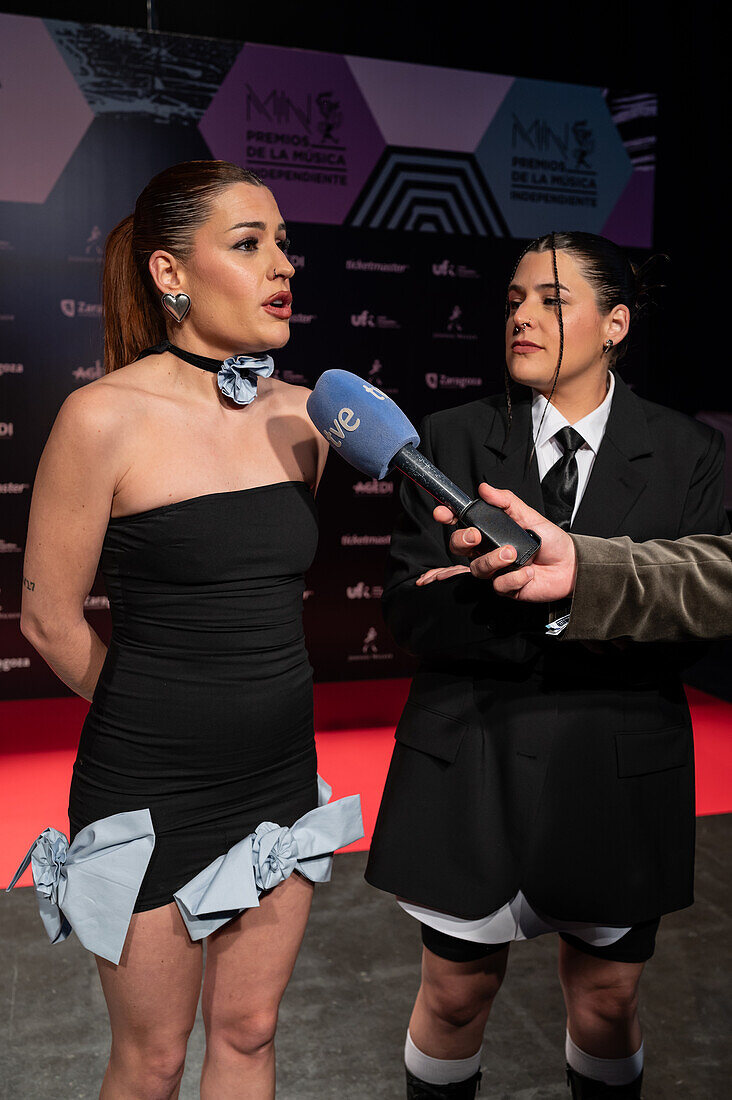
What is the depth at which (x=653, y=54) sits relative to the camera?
529cm

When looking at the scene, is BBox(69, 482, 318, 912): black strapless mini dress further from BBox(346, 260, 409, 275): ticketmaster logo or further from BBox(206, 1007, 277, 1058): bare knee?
BBox(346, 260, 409, 275): ticketmaster logo

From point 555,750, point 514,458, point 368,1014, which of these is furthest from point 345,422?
point 368,1014

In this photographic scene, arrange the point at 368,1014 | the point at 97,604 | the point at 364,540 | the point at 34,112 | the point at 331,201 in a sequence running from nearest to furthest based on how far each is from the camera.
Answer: the point at 368,1014 < the point at 34,112 < the point at 97,604 < the point at 331,201 < the point at 364,540

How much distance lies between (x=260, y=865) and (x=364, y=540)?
12.1 ft

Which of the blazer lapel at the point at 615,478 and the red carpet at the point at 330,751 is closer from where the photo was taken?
the blazer lapel at the point at 615,478

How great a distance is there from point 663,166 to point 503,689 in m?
4.74

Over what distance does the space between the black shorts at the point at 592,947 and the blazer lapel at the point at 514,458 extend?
0.69 metres

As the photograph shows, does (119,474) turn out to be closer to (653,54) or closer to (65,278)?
(65,278)

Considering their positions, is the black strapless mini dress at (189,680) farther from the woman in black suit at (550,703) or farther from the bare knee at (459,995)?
the bare knee at (459,995)

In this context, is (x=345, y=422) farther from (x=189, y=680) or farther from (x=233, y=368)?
(x=189, y=680)

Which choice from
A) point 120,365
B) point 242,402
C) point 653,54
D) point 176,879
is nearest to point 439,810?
point 176,879

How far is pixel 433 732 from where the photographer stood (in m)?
1.56

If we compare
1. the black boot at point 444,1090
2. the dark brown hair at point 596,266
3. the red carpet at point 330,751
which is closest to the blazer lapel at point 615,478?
the dark brown hair at point 596,266

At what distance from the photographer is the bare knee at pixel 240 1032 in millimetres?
1479
